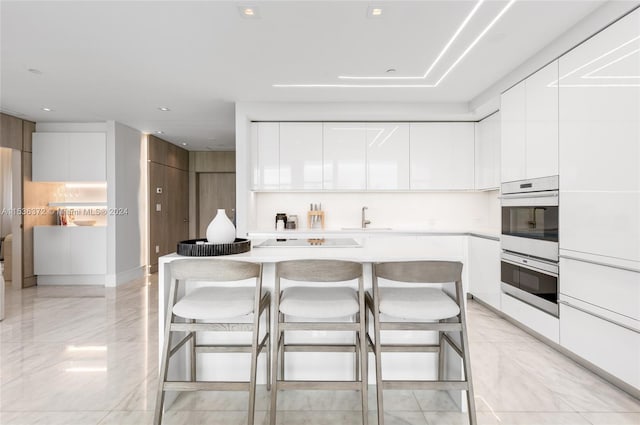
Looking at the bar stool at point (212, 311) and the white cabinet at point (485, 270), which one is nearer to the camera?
the bar stool at point (212, 311)

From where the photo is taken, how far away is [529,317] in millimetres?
3111

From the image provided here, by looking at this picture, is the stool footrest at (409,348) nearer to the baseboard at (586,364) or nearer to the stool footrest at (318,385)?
the stool footrest at (318,385)

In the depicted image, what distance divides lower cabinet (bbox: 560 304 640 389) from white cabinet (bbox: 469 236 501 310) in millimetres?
1065

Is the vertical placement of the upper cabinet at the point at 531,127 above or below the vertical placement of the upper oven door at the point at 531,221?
above

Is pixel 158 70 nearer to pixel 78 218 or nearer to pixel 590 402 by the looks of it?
pixel 78 218

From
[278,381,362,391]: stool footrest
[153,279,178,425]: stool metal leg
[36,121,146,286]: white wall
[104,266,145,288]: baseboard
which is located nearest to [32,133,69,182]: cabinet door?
[36,121,146,286]: white wall

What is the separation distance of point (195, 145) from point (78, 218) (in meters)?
2.74

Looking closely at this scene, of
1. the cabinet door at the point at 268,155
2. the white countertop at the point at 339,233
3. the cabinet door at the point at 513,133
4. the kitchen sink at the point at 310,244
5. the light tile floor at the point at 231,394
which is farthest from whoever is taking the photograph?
the cabinet door at the point at 268,155

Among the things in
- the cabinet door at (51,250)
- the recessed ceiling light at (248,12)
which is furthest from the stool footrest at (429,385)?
the cabinet door at (51,250)

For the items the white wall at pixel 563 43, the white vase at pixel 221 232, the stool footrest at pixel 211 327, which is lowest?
the stool footrest at pixel 211 327

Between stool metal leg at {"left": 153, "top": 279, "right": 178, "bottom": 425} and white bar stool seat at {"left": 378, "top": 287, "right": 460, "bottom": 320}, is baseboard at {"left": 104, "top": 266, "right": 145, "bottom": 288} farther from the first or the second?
white bar stool seat at {"left": 378, "top": 287, "right": 460, "bottom": 320}

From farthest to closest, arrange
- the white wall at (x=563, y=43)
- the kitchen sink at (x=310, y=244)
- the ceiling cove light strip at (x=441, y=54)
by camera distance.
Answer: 1. the kitchen sink at (x=310, y=244)
2. the ceiling cove light strip at (x=441, y=54)
3. the white wall at (x=563, y=43)

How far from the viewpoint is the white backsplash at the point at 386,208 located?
16.6 feet

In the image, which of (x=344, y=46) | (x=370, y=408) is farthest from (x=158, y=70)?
(x=370, y=408)
